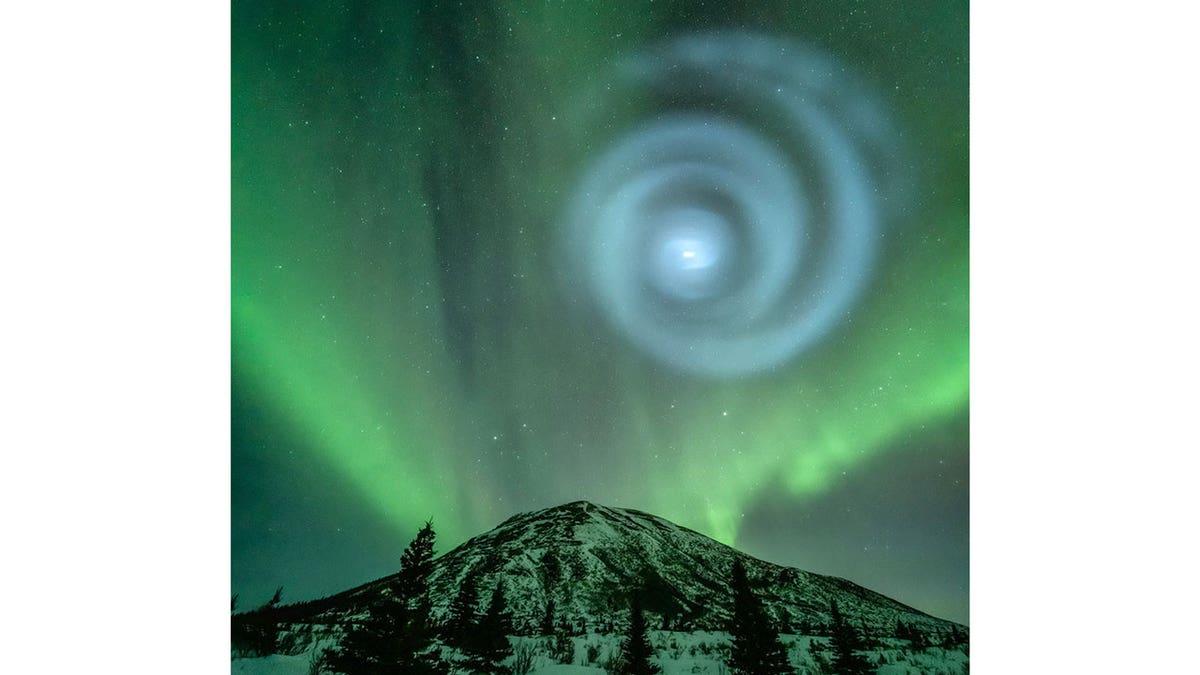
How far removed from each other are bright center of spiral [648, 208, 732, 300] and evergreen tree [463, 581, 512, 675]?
1.63 metres

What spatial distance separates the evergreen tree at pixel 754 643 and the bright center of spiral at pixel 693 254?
1449mm

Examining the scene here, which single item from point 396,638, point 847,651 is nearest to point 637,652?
point 847,651

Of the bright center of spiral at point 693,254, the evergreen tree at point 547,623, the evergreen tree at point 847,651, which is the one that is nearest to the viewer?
the evergreen tree at point 847,651

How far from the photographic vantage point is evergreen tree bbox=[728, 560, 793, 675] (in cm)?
346

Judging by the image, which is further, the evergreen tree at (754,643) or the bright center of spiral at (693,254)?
the bright center of spiral at (693,254)

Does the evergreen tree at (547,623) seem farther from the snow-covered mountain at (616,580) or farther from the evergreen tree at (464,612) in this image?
the evergreen tree at (464,612)

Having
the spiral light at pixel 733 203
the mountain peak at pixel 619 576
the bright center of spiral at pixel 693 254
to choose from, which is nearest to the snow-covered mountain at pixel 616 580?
the mountain peak at pixel 619 576

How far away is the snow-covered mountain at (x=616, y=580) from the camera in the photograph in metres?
3.47

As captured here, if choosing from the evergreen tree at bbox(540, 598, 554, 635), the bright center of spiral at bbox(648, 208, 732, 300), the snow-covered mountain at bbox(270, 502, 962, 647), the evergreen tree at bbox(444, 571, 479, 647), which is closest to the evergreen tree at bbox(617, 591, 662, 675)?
the snow-covered mountain at bbox(270, 502, 962, 647)

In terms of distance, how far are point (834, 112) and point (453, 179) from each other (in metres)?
1.87

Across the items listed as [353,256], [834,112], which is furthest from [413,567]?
[834,112]

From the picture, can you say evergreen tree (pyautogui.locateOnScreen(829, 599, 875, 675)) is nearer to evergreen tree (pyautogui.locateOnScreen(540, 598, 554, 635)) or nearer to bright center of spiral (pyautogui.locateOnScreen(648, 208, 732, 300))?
evergreen tree (pyautogui.locateOnScreen(540, 598, 554, 635))

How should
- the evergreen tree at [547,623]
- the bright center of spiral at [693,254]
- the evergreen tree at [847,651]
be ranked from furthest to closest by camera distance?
the bright center of spiral at [693,254]
the evergreen tree at [547,623]
the evergreen tree at [847,651]
